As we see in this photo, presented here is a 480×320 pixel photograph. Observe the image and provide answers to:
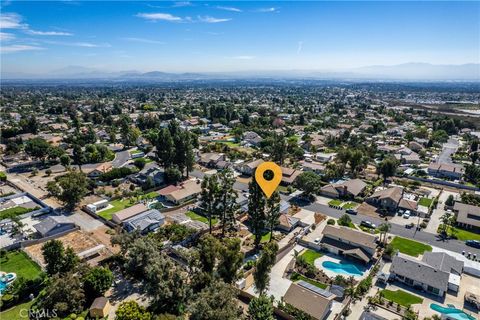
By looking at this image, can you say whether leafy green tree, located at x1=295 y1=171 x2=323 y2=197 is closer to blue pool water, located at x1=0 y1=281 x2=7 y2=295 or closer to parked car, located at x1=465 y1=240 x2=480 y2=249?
parked car, located at x1=465 y1=240 x2=480 y2=249

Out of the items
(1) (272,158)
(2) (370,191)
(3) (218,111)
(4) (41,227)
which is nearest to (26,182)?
(4) (41,227)

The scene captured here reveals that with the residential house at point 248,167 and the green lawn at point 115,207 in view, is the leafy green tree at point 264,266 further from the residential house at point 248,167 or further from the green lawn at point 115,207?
the residential house at point 248,167

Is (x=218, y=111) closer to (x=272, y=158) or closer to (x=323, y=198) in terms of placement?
(x=272, y=158)

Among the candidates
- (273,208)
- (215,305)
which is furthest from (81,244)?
(273,208)

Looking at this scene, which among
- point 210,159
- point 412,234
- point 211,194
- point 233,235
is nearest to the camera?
point 211,194

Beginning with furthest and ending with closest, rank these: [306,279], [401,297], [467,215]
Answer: [467,215] < [306,279] < [401,297]

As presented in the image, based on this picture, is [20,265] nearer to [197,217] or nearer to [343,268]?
[197,217]
